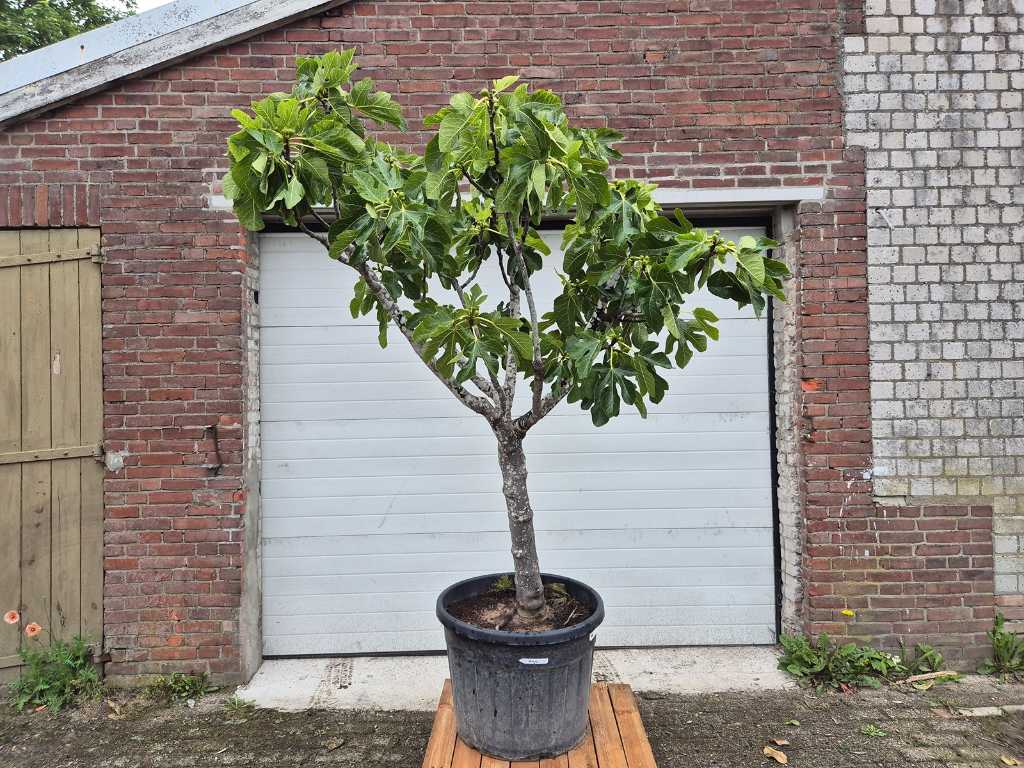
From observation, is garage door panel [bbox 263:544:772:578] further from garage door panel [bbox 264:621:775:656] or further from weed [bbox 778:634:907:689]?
weed [bbox 778:634:907:689]

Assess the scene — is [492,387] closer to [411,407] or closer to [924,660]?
[411,407]

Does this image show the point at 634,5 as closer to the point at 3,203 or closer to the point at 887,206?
the point at 887,206

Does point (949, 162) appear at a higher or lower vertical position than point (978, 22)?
lower

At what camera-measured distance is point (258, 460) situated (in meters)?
4.10

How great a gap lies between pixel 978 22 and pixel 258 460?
482cm

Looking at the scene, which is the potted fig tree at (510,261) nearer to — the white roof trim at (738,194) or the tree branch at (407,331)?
the tree branch at (407,331)

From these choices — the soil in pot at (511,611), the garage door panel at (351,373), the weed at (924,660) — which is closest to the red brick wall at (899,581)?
the weed at (924,660)

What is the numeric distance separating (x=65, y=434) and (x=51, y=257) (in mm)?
961

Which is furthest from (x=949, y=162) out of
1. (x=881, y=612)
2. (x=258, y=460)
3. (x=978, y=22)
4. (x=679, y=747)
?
(x=258, y=460)

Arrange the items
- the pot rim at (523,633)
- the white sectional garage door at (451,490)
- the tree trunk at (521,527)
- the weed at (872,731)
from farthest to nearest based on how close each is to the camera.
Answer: the white sectional garage door at (451,490) < the weed at (872,731) < the tree trunk at (521,527) < the pot rim at (523,633)

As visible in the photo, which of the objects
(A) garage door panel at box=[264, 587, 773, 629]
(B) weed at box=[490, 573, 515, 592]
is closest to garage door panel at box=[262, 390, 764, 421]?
(A) garage door panel at box=[264, 587, 773, 629]

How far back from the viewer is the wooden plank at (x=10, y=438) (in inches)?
148

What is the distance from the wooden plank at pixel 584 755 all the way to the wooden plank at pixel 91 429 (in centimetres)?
274

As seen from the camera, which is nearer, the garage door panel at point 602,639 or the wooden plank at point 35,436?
the wooden plank at point 35,436
